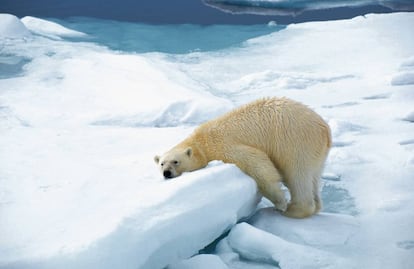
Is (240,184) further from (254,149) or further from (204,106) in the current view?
(204,106)

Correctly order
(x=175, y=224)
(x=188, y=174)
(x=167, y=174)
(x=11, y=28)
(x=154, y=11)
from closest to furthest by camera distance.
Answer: (x=175, y=224), (x=188, y=174), (x=167, y=174), (x=11, y=28), (x=154, y=11)

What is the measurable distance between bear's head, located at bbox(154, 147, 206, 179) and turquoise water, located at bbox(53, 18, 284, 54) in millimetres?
5471

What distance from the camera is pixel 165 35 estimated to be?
9.97 m

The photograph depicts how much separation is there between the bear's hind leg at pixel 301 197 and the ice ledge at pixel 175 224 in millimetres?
204

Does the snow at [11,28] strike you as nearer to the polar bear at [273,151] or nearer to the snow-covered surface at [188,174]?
the snow-covered surface at [188,174]

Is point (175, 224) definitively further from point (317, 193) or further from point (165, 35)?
point (165, 35)

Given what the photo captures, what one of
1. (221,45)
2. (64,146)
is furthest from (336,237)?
(221,45)

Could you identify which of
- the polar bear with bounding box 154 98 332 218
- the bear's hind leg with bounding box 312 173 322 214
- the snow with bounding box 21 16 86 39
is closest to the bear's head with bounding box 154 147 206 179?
the polar bear with bounding box 154 98 332 218

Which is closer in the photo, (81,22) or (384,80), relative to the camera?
(384,80)

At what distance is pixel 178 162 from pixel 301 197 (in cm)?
72

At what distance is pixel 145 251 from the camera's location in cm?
243

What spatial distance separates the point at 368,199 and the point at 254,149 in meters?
0.86

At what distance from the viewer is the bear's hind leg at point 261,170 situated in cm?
308

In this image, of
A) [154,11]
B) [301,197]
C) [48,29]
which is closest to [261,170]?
[301,197]
